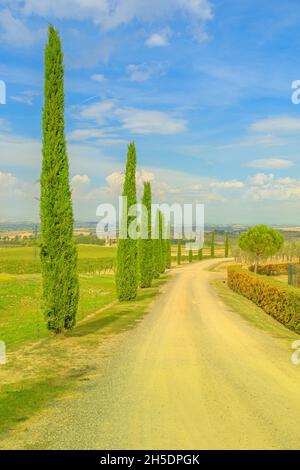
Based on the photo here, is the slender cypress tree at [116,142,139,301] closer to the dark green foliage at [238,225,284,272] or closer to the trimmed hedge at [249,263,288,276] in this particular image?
the dark green foliage at [238,225,284,272]

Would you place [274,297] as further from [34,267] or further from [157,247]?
[34,267]

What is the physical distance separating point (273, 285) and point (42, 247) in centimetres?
1235

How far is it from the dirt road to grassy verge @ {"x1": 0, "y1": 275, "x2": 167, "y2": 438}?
0.38 m

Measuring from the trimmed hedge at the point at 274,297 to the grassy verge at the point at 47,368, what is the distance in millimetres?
6413

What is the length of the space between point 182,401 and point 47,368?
3.82m

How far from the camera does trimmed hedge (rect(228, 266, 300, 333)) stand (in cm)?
1725

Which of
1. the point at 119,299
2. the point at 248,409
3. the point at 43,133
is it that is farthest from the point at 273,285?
the point at 248,409

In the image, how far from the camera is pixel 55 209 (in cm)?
1366

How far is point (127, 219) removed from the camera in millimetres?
24766

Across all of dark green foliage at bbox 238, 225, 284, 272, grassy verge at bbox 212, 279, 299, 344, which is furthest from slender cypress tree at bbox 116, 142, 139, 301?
dark green foliage at bbox 238, 225, 284, 272

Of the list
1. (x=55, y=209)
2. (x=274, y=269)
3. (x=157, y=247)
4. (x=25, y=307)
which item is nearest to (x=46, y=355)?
(x=55, y=209)

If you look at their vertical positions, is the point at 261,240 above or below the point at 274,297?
above

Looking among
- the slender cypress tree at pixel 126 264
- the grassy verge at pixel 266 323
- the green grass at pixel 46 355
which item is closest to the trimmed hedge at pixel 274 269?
the grassy verge at pixel 266 323
